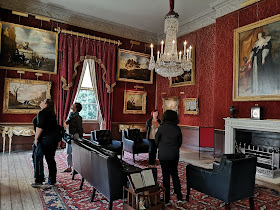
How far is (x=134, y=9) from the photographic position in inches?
313

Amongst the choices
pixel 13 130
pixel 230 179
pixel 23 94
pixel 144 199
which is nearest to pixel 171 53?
pixel 230 179

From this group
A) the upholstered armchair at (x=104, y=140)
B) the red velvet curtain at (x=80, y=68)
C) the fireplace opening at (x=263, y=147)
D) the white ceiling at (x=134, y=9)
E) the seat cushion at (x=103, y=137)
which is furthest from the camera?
the red velvet curtain at (x=80, y=68)

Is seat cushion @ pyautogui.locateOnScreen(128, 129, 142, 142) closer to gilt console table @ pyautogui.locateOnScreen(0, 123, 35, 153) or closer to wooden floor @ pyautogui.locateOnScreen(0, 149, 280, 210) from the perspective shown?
wooden floor @ pyautogui.locateOnScreen(0, 149, 280, 210)

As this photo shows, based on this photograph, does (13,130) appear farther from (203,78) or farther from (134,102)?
(203,78)

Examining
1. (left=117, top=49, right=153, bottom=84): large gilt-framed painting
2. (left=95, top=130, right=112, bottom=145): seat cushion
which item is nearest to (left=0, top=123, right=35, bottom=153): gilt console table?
(left=95, top=130, right=112, bottom=145): seat cushion

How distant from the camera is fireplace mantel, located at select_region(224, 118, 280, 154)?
5.45 m

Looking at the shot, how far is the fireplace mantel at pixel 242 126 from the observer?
545 centimetres

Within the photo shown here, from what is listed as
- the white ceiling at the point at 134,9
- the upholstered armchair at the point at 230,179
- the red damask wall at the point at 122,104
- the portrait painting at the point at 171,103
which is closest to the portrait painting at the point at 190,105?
the portrait painting at the point at 171,103

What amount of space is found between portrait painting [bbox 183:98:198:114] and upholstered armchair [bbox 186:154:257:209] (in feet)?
16.5

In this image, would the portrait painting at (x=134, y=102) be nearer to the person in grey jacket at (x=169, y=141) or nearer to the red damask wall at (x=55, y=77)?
the red damask wall at (x=55, y=77)

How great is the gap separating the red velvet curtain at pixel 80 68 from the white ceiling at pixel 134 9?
3.61ft

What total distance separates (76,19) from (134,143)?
5669 mm

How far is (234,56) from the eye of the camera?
6.66 metres

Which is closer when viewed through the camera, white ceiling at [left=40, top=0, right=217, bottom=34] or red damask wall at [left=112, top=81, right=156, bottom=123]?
white ceiling at [left=40, top=0, right=217, bottom=34]
